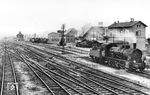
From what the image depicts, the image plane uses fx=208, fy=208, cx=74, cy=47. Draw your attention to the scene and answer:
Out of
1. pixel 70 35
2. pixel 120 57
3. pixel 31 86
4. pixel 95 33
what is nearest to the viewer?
pixel 31 86

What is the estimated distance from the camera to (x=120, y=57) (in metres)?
21.7

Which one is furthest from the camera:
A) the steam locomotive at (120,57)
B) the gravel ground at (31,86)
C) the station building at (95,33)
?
the station building at (95,33)

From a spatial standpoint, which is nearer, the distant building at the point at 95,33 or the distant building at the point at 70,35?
the distant building at the point at 95,33

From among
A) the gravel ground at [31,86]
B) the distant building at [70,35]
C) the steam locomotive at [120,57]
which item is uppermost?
the distant building at [70,35]

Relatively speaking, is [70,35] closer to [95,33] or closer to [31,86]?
[95,33]

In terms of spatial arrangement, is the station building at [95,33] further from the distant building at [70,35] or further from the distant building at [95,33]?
the distant building at [70,35]

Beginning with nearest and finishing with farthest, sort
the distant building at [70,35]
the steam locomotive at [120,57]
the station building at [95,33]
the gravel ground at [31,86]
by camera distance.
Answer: the gravel ground at [31,86] < the steam locomotive at [120,57] < the station building at [95,33] < the distant building at [70,35]

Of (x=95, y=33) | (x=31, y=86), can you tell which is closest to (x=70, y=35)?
(x=95, y=33)

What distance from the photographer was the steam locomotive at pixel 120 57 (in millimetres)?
20094

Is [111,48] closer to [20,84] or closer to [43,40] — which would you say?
[20,84]

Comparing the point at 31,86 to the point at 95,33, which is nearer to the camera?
the point at 31,86

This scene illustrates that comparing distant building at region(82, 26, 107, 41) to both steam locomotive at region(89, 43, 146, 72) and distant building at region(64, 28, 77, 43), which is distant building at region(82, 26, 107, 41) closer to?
distant building at region(64, 28, 77, 43)

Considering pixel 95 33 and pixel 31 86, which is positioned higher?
pixel 95 33

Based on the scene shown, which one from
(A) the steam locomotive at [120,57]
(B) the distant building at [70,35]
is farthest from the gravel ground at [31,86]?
(B) the distant building at [70,35]
